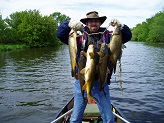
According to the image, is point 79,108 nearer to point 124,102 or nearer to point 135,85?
point 124,102

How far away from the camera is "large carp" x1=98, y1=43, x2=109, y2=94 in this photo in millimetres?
4629

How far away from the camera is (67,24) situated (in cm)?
502

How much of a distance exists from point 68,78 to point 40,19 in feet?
200

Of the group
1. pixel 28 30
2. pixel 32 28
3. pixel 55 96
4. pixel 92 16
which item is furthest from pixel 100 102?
pixel 32 28

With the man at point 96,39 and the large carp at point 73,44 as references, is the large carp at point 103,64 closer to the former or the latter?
the man at point 96,39

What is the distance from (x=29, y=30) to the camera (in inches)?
2859

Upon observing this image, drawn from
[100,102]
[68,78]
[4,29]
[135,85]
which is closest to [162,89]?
[135,85]

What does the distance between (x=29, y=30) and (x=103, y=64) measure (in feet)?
231

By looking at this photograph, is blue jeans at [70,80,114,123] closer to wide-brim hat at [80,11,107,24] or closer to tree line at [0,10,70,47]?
wide-brim hat at [80,11,107,24]

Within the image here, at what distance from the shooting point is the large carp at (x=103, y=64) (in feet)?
15.2

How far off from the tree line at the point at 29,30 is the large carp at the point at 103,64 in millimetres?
61614

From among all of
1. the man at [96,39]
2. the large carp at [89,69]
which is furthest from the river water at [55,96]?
the large carp at [89,69]

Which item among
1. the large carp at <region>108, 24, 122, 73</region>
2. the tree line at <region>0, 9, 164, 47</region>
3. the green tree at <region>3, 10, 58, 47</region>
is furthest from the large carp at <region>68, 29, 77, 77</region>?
the green tree at <region>3, 10, 58, 47</region>

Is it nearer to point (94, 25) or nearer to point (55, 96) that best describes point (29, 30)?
point (55, 96)
